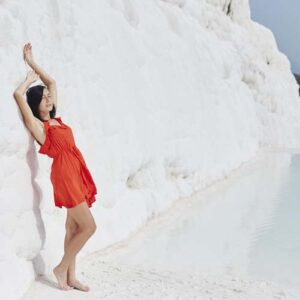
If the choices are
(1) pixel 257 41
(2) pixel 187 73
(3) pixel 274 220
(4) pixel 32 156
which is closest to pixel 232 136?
(2) pixel 187 73

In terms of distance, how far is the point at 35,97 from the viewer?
3.72m

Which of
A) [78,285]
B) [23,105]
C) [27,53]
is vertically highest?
[27,53]

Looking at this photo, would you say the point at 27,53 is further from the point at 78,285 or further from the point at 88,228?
the point at 78,285

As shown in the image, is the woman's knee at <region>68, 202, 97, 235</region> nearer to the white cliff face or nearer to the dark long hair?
the white cliff face

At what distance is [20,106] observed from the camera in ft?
12.1

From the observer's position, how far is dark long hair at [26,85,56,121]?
369 centimetres

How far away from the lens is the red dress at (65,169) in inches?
139

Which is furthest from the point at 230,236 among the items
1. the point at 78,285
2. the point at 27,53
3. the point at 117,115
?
the point at 27,53

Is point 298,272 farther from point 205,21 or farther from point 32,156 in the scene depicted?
point 205,21

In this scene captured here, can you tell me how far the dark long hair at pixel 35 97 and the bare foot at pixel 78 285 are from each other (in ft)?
3.81

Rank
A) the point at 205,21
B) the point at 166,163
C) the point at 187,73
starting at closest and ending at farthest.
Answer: the point at 166,163, the point at 187,73, the point at 205,21

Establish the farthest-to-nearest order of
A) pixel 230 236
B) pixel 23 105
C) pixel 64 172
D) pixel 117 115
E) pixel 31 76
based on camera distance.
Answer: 1. pixel 117 115
2. pixel 230 236
3. pixel 31 76
4. pixel 23 105
5. pixel 64 172

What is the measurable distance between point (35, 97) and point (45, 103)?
83 millimetres

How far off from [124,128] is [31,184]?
2.55 metres
